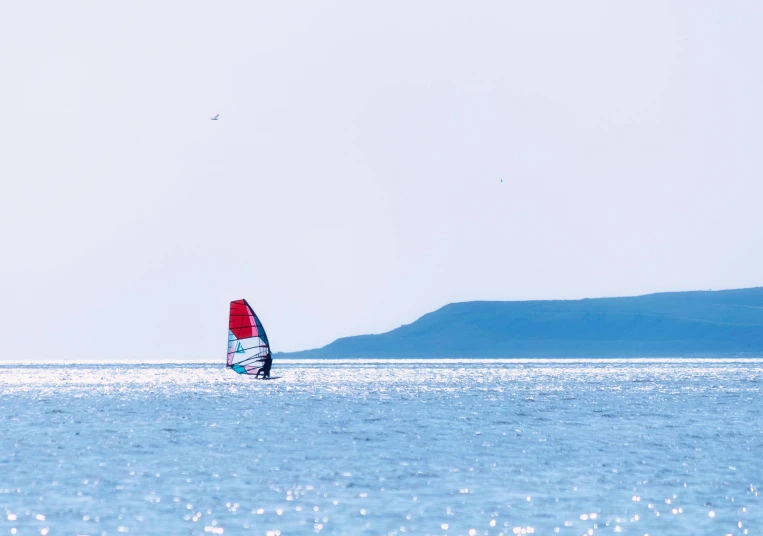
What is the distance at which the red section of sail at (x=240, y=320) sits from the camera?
13588 centimetres

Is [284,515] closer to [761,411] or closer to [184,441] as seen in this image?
[184,441]

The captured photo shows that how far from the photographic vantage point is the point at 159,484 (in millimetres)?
42000

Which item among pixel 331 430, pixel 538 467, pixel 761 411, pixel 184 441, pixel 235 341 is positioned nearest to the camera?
pixel 538 467

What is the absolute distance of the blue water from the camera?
111 ft

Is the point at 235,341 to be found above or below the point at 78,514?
above

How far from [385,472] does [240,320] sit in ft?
303

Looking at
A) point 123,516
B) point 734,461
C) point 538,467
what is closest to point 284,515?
point 123,516

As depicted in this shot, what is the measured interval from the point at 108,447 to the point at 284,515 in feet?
80.5

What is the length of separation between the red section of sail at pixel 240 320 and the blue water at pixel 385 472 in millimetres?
47684

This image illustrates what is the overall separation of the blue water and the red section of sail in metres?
47.7

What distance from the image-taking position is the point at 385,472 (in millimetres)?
45344

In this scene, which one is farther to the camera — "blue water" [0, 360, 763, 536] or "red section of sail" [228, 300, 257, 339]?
"red section of sail" [228, 300, 257, 339]

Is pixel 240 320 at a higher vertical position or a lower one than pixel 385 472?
higher

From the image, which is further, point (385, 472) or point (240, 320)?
point (240, 320)
